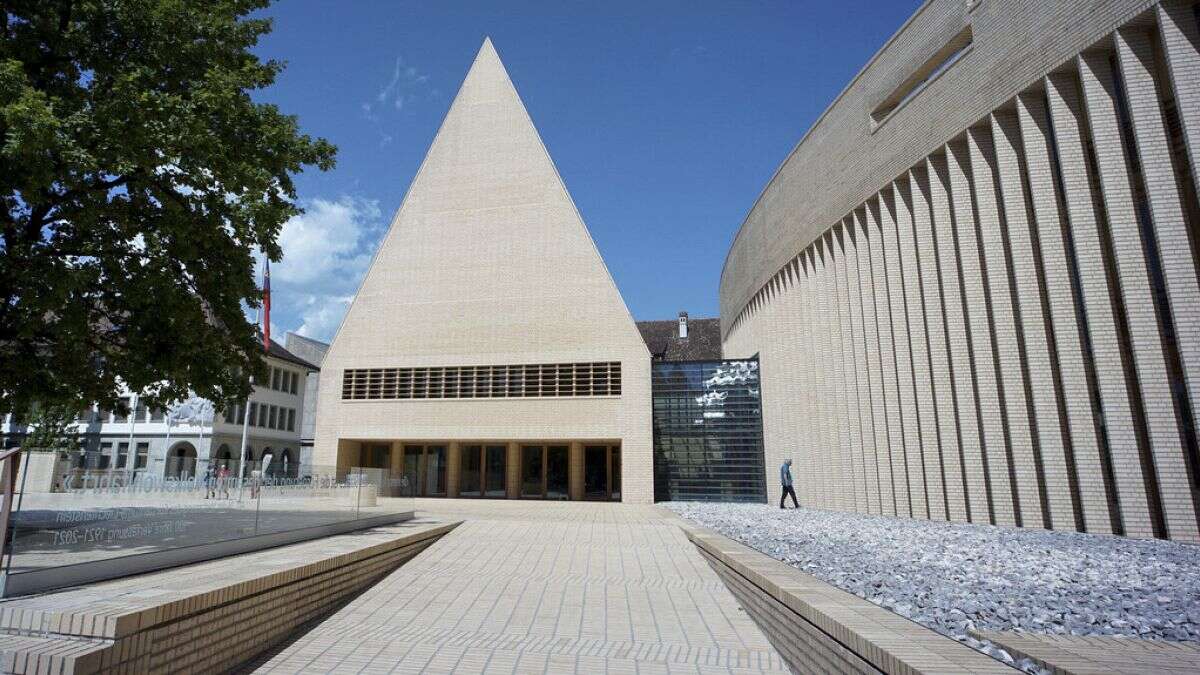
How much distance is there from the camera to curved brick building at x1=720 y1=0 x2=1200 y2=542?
10820mm

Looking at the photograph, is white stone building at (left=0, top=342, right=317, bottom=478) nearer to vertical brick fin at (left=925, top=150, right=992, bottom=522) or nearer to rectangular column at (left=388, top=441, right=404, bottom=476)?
rectangular column at (left=388, top=441, right=404, bottom=476)

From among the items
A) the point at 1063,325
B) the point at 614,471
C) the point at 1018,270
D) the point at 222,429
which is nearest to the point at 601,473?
the point at 614,471

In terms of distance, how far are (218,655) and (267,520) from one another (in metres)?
4.32

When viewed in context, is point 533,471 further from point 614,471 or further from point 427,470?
point 427,470

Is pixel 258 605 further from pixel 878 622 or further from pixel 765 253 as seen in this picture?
pixel 765 253

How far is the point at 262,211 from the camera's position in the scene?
10.5 meters

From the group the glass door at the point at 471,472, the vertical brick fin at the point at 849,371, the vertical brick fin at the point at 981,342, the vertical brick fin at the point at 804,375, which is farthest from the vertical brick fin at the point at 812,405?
the glass door at the point at 471,472

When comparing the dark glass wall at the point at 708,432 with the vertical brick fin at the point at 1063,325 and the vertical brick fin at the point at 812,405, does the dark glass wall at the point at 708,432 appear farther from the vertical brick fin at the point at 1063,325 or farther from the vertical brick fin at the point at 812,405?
the vertical brick fin at the point at 1063,325

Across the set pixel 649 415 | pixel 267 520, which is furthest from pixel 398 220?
pixel 267 520

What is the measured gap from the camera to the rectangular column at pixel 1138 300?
10469 millimetres

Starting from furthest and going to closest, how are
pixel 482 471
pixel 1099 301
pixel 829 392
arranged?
pixel 482 471 → pixel 829 392 → pixel 1099 301

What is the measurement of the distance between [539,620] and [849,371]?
1594 cm

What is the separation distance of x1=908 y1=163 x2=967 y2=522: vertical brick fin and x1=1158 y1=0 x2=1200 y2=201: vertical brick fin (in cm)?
581

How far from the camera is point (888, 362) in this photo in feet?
58.0
